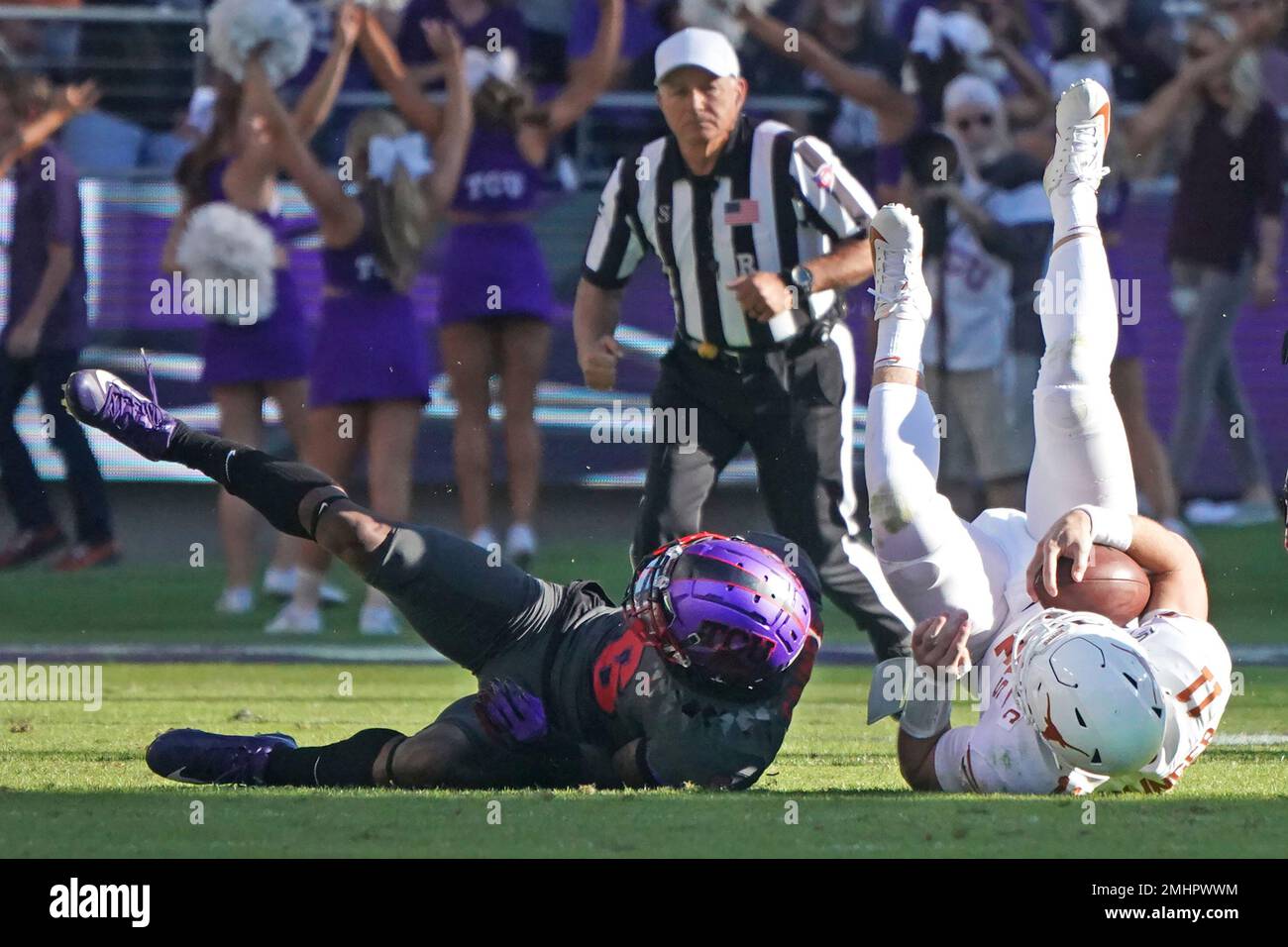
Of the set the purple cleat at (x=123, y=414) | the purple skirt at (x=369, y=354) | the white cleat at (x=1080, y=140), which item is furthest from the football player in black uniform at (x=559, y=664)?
the purple skirt at (x=369, y=354)

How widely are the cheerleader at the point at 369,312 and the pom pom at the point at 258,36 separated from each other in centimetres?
8

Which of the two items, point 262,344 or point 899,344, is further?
point 262,344

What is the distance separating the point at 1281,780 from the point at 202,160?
5.65 meters

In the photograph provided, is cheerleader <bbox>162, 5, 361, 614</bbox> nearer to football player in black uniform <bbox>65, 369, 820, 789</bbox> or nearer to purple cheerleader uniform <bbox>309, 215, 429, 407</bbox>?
purple cheerleader uniform <bbox>309, 215, 429, 407</bbox>

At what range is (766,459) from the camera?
23.0 ft

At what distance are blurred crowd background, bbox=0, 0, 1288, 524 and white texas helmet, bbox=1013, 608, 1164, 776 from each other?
4.89 meters

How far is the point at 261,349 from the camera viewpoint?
9.20m

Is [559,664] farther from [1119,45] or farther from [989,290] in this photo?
[1119,45]

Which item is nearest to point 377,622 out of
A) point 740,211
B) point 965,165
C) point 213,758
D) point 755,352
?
point 755,352

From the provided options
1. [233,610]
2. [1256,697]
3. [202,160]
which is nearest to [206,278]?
[202,160]

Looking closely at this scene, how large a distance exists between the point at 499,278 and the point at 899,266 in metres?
4.23

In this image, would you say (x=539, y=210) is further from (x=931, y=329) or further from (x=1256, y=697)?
(x=1256, y=697)

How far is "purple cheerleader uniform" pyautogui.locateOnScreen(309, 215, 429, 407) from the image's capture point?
882cm

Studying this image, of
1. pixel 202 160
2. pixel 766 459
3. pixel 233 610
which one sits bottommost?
pixel 233 610
